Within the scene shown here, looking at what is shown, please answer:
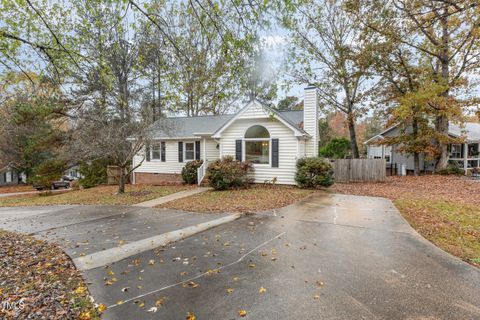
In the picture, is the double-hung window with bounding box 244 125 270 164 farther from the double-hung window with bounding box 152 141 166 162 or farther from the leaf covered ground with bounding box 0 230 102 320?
the leaf covered ground with bounding box 0 230 102 320

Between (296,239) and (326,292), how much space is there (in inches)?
83.3

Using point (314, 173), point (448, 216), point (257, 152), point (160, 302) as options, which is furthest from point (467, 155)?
point (160, 302)

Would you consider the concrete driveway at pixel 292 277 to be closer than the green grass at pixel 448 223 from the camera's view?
Yes

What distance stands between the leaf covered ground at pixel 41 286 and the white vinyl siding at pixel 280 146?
9801mm

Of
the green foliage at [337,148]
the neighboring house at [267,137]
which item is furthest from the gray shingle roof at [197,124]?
the green foliage at [337,148]

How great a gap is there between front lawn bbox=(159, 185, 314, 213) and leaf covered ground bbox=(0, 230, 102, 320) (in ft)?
14.8

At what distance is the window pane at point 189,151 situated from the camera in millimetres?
16938

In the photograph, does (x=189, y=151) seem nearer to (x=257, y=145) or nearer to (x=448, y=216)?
(x=257, y=145)

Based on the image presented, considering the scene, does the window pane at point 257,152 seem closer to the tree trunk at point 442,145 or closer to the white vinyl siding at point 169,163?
the white vinyl siding at point 169,163

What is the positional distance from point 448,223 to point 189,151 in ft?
45.8

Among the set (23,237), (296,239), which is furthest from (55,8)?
(296,239)

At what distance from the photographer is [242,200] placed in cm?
998

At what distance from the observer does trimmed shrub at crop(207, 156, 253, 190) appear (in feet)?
41.0

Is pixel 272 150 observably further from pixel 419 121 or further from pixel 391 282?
pixel 419 121
